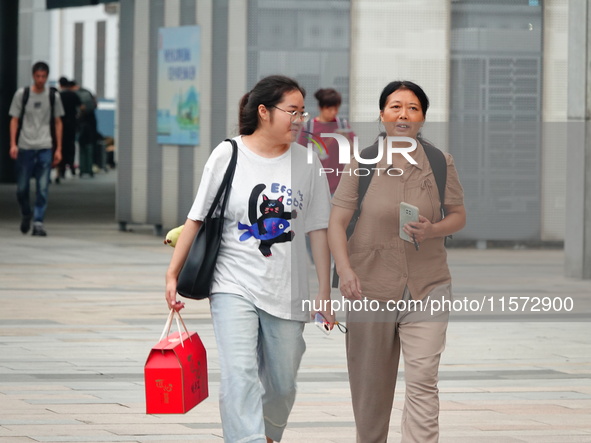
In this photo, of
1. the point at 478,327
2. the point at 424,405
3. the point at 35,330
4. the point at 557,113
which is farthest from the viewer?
the point at 557,113

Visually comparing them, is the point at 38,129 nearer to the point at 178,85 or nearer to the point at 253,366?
the point at 178,85

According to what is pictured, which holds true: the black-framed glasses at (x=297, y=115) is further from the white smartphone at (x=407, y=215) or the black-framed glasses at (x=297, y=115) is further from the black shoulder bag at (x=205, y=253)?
the white smartphone at (x=407, y=215)

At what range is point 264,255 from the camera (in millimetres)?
5277

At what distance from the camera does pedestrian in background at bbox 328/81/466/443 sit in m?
5.32

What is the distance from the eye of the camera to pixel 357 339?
548cm

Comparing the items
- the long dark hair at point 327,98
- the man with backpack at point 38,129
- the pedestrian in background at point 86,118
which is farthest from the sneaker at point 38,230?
the pedestrian in background at point 86,118

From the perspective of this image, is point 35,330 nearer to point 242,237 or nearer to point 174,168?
point 242,237

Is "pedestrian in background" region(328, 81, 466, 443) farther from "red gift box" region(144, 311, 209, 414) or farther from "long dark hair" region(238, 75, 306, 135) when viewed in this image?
"red gift box" region(144, 311, 209, 414)

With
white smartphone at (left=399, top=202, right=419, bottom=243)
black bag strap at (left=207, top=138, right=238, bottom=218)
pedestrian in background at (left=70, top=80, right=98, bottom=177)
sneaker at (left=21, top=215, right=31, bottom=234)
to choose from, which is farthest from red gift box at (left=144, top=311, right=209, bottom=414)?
pedestrian in background at (left=70, top=80, right=98, bottom=177)

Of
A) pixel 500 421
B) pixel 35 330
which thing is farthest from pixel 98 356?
pixel 500 421

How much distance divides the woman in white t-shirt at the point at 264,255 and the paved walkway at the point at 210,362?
920 millimetres

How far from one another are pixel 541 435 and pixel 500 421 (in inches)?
14.5

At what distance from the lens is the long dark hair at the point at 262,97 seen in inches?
211

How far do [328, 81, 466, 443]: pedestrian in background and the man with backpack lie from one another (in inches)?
444
